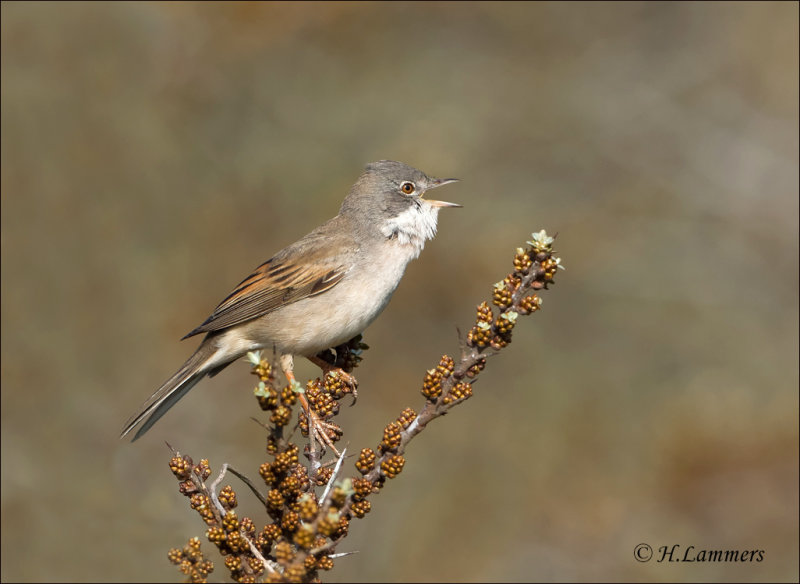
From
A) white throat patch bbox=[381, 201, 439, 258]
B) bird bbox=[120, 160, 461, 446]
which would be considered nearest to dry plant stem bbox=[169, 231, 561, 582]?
bird bbox=[120, 160, 461, 446]

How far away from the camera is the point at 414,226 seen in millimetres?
5824

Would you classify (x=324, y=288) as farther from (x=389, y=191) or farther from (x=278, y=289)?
(x=389, y=191)

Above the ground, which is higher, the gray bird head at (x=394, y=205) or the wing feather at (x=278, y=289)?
the gray bird head at (x=394, y=205)

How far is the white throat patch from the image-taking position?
5797mm

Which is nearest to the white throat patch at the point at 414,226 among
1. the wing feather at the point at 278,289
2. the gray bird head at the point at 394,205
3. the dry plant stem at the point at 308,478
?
the gray bird head at the point at 394,205

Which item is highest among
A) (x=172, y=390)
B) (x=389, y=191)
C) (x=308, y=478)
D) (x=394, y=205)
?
(x=389, y=191)

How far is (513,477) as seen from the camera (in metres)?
9.55

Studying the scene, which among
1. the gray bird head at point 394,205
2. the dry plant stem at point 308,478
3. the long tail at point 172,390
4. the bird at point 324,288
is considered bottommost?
the dry plant stem at point 308,478

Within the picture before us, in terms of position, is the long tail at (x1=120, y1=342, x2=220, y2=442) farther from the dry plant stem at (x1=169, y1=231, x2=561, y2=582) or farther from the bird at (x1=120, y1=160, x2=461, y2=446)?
the dry plant stem at (x1=169, y1=231, x2=561, y2=582)

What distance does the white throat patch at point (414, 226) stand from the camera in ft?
19.0

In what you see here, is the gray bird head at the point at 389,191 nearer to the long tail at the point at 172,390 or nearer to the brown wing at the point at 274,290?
the brown wing at the point at 274,290

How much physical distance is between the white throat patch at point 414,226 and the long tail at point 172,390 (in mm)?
1580

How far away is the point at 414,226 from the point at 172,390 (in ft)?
6.86

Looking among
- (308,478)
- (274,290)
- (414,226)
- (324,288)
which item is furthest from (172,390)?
(308,478)
